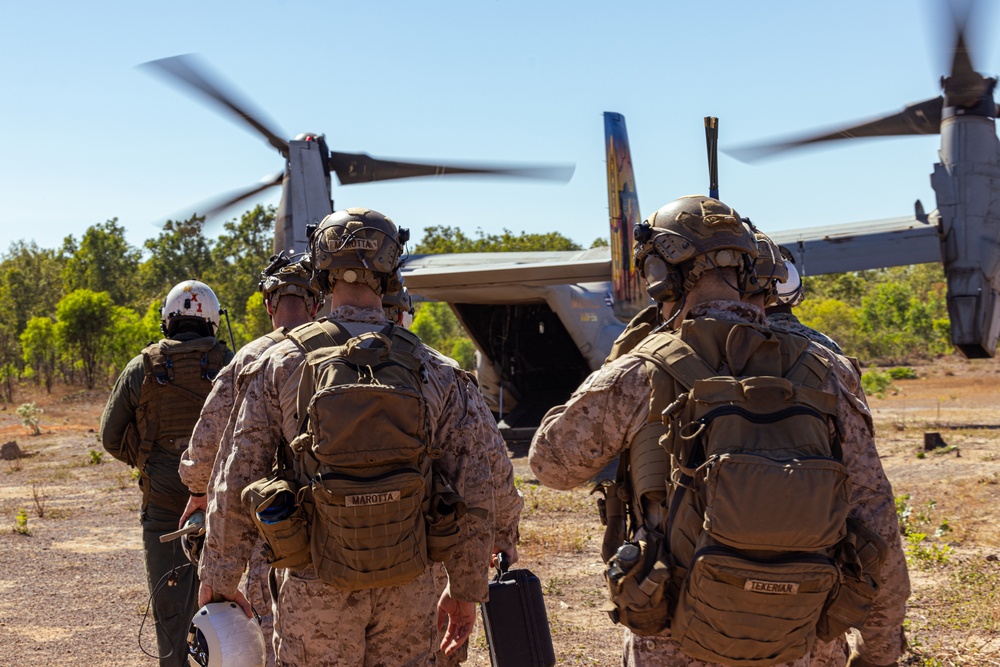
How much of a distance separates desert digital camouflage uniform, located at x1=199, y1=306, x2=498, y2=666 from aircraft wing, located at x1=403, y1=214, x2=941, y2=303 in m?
10.5

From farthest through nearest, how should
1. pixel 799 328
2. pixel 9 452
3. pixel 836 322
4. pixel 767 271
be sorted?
pixel 836 322
pixel 9 452
pixel 799 328
pixel 767 271

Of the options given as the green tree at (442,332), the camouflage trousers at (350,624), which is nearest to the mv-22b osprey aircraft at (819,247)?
the camouflage trousers at (350,624)

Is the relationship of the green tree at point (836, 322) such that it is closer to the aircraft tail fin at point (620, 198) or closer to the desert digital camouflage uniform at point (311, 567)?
the aircraft tail fin at point (620, 198)

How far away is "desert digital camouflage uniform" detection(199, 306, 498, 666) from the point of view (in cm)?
262

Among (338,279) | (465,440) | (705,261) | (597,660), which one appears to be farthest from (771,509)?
(597,660)

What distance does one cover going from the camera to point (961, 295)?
1302 cm

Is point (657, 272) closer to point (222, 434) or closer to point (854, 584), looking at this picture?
point (854, 584)

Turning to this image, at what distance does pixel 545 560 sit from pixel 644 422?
4753 millimetres

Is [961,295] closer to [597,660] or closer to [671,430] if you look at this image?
[597,660]

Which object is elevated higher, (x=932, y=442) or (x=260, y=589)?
(x=260, y=589)

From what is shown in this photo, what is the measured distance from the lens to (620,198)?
12.6 m

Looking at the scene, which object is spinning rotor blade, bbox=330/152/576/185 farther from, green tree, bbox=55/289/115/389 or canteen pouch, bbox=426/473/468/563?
green tree, bbox=55/289/115/389

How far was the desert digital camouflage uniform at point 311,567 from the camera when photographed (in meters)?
2.62

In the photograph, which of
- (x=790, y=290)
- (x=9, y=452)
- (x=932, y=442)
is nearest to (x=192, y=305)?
(x=790, y=290)
